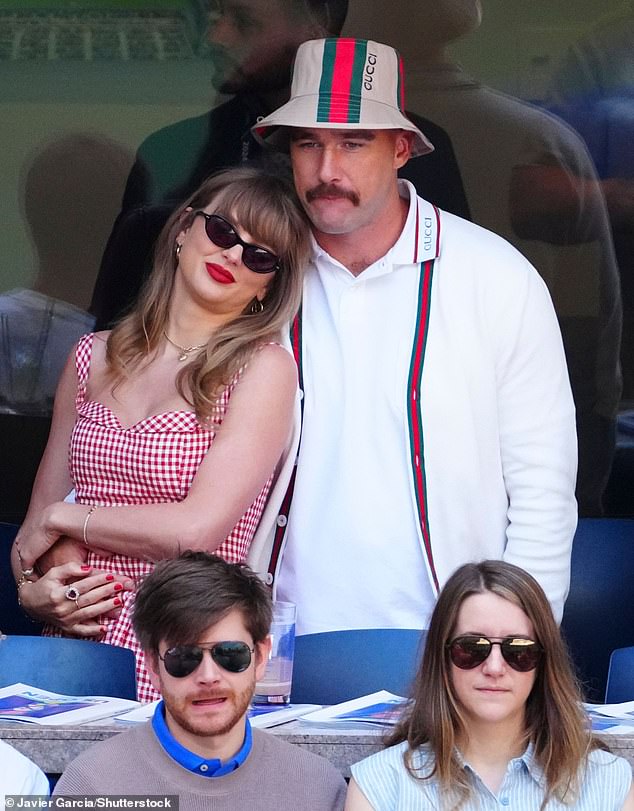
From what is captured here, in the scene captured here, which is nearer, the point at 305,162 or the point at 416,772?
the point at 416,772

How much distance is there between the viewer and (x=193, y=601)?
2.44 m

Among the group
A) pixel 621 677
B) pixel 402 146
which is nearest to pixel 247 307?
pixel 402 146

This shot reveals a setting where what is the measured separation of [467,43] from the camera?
193 inches

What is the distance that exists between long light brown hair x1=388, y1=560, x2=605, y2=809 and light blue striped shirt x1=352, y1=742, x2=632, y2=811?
0.01 m

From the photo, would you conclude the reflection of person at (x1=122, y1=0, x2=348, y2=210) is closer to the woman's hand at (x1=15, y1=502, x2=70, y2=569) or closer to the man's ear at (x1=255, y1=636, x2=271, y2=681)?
the woman's hand at (x1=15, y1=502, x2=70, y2=569)

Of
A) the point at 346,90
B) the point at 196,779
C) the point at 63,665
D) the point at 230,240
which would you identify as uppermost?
the point at 346,90

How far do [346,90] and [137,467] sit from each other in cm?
97

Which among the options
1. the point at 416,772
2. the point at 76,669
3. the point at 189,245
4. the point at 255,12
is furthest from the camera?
the point at 255,12

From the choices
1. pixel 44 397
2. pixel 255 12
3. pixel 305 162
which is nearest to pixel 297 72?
pixel 305 162

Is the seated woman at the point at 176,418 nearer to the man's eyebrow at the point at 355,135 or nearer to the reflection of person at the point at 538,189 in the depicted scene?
the man's eyebrow at the point at 355,135

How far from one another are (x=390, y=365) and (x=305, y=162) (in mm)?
476

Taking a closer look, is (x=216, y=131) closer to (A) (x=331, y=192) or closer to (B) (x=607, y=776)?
(A) (x=331, y=192)

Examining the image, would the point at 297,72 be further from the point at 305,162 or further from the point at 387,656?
the point at 387,656

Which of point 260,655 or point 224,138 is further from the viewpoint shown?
point 224,138
